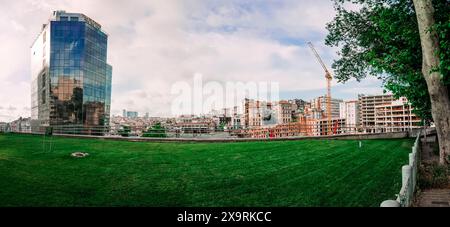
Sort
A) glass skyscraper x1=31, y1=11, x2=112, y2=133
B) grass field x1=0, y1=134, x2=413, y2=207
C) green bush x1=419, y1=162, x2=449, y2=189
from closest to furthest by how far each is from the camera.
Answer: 1. grass field x1=0, y1=134, x2=413, y2=207
2. green bush x1=419, y1=162, x2=449, y2=189
3. glass skyscraper x1=31, y1=11, x2=112, y2=133

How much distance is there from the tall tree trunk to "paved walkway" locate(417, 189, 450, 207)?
2.04 meters

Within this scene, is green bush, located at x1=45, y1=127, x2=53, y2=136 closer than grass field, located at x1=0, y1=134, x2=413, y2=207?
No

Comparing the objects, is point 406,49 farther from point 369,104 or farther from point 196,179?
point 369,104

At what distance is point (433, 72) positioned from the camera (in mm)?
8852

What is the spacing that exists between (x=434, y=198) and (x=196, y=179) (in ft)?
21.2

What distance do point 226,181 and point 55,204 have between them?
168 inches

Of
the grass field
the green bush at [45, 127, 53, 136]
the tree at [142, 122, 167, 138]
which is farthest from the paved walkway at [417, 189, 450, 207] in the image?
the tree at [142, 122, 167, 138]

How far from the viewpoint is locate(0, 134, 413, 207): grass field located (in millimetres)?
6562

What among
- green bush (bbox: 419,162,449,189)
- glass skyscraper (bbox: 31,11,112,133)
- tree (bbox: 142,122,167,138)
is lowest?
green bush (bbox: 419,162,449,189)

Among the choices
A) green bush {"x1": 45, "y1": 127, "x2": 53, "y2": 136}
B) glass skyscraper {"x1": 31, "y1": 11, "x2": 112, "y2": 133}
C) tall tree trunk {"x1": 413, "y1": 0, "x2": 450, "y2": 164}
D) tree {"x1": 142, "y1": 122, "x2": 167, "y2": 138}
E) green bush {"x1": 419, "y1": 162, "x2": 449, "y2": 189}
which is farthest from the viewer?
glass skyscraper {"x1": 31, "y1": 11, "x2": 112, "y2": 133}

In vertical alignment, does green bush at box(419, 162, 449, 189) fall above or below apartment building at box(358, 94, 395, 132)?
below

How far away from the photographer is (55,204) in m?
6.02

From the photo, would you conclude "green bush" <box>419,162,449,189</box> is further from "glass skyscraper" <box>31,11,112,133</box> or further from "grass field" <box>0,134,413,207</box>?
"glass skyscraper" <box>31,11,112,133</box>
